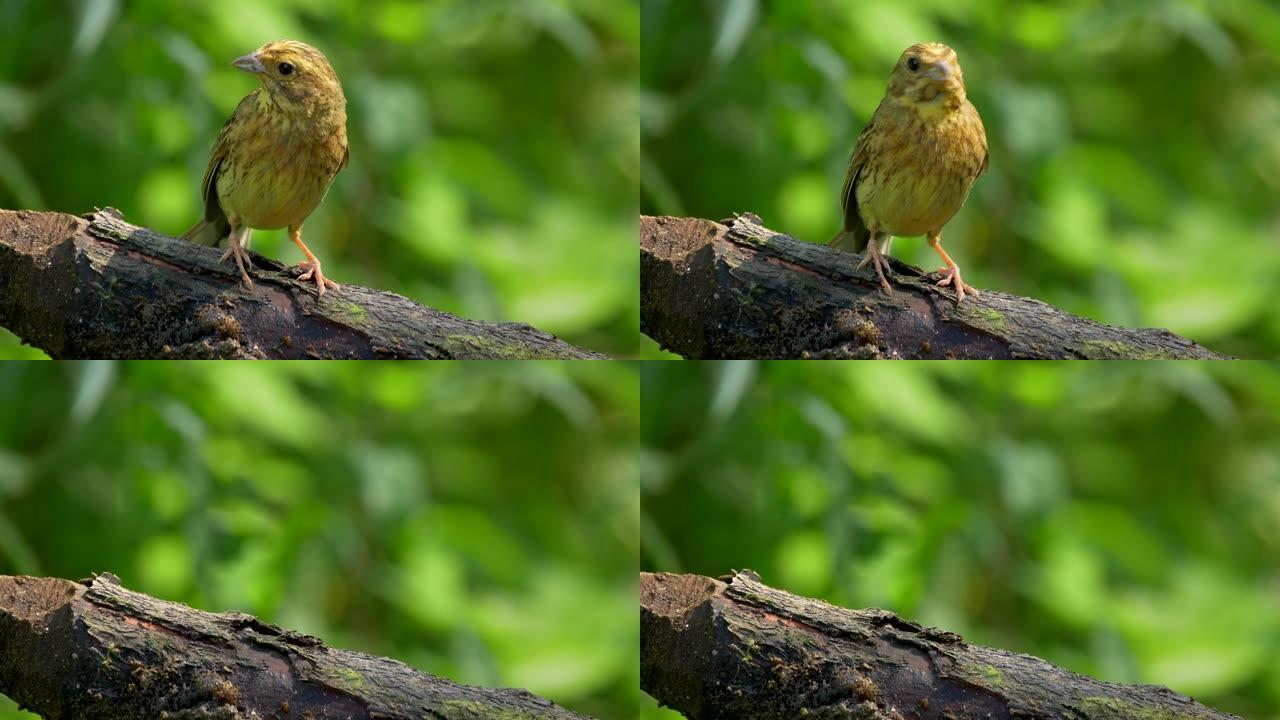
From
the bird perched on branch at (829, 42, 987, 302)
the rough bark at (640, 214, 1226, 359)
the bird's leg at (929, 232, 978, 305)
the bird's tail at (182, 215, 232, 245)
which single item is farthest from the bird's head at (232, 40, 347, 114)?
the bird's leg at (929, 232, 978, 305)

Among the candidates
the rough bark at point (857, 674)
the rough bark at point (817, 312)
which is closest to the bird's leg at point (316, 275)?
the rough bark at point (817, 312)

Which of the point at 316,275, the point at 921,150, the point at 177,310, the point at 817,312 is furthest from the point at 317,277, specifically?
the point at 921,150

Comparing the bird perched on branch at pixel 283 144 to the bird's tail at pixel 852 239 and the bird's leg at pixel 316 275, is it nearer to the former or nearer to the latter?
the bird's leg at pixel 316 275

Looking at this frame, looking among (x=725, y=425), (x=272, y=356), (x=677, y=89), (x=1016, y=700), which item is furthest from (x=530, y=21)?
(x=1016, y=700)

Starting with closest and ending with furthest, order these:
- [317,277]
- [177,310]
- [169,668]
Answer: [169,668], [177,310], [317,277]

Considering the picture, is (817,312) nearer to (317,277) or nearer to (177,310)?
(317,277)
